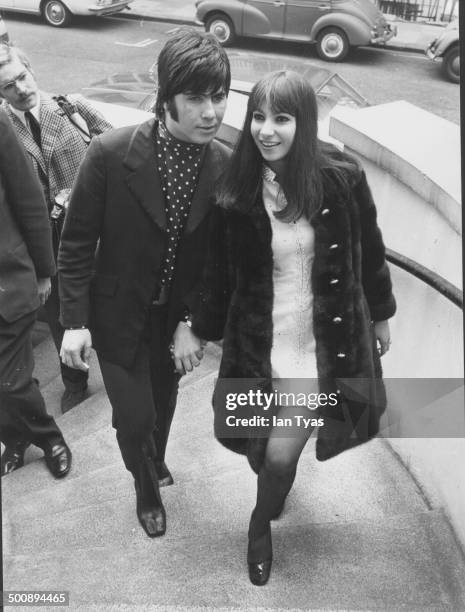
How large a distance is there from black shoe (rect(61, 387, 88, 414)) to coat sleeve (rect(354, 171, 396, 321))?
1864 millimetres

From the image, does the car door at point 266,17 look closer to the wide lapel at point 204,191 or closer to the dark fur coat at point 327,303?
the wide lapel at point 204,191

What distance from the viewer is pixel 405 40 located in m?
5.21

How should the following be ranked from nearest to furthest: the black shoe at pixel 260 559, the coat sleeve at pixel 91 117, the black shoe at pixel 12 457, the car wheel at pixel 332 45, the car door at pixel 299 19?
the black shoe at pixel 260 559
the coat sleeve at pixel 91 117
the black shoe at pixel 12 457
the car door at pixel 299 19
the car wheel at pixel 332 45

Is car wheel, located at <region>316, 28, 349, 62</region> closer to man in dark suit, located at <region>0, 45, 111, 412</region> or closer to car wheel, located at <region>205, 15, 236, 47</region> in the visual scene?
car wheel, located at <region>205, 15, 236, 47</region>

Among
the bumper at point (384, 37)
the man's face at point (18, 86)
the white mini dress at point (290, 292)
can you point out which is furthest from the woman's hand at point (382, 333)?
the bumper at point (384, 37)

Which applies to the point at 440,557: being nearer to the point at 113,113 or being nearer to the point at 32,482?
the point at 32,482

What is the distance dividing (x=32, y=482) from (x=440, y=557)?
159cm

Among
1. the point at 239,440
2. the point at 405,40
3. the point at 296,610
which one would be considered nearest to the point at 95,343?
the point at 239,440

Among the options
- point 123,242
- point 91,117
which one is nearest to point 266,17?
point 91,117

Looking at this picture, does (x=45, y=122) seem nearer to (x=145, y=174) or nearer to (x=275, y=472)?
(x=145, y=174)

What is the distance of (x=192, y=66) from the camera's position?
6.15ft

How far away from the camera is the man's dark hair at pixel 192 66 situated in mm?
1878

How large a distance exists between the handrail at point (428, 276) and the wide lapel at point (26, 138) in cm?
138

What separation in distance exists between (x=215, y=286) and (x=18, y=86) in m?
1.30
